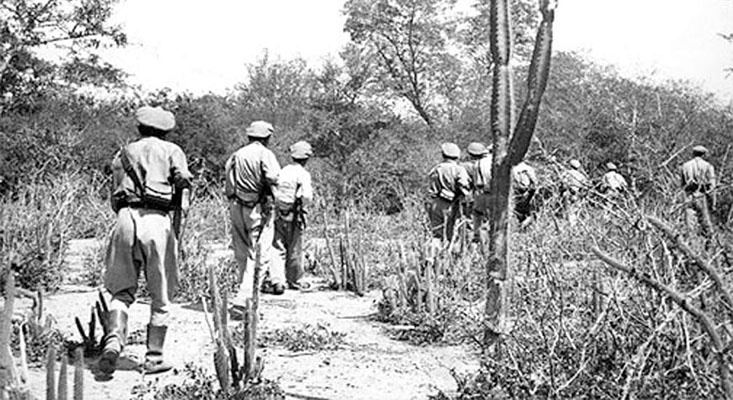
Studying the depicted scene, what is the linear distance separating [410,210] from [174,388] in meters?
6.68

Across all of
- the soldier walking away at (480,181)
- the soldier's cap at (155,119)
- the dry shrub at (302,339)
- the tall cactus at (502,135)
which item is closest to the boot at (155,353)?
the dry shrub at (302,339)

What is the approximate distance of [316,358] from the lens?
6.04 metres

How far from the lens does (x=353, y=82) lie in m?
28.4

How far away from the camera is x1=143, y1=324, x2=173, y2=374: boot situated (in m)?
5.33

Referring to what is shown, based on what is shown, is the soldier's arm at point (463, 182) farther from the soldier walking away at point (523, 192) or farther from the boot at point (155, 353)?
the boot at point (155, 353)

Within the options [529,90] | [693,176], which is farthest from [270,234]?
[693,176]

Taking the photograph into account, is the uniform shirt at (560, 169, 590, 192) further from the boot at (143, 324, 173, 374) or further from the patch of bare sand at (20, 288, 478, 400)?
the boot at (143, 324, 173, 374)

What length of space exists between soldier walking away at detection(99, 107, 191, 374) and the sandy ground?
332 mm

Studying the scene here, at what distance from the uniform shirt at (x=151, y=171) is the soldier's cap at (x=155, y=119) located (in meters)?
0.11

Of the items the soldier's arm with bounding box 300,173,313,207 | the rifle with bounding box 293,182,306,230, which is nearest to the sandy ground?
the rifle with bounding box 293,182,306,230

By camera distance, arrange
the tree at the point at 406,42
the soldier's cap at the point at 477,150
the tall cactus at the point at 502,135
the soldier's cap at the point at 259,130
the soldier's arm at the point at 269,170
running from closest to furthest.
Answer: the tall cactus at the point at 502,135
the soldier's arm at the point at 269,170
the soldier's cap at the point at 259,130
the soldier's cap at the point at 477,150
the tree at the point at 406,42

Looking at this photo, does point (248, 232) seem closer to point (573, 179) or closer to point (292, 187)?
point (292, 187)

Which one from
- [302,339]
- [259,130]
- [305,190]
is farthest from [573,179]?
[305,190]

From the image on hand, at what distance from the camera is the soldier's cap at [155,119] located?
18.5 ft
